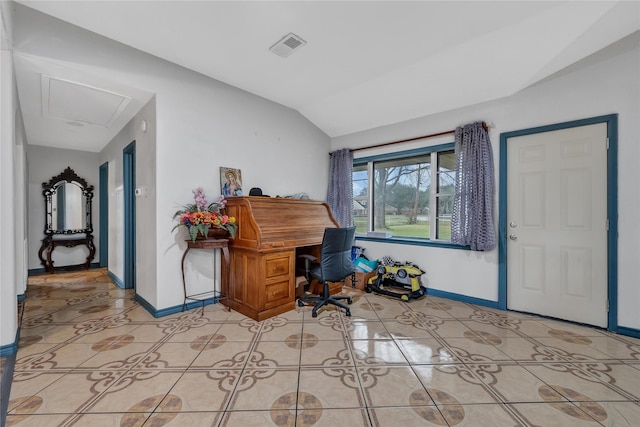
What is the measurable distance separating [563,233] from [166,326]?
4132mm

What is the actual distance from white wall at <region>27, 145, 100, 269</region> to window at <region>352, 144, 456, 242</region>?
5287 millimetres


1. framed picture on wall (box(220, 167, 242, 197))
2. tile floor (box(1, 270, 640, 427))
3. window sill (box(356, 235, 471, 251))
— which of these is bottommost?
tile floor (box(1, 270, 640, 427))

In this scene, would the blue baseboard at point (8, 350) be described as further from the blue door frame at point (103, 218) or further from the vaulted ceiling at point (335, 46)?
the blue door frame at point (103, 218)

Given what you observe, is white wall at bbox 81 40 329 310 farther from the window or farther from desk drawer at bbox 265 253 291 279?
the window

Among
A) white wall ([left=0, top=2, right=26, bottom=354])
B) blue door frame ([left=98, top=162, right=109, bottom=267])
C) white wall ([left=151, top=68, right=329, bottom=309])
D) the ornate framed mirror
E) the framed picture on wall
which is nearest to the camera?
white wall ([left=0, top=2, right=26, bottom=354])

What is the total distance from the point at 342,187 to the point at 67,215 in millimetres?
5303

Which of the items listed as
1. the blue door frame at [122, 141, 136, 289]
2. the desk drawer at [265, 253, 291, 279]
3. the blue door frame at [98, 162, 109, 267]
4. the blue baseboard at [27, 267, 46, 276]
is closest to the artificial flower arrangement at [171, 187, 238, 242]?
the desk drawer at [265, 253, 291, 279]

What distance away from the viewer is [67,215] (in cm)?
512

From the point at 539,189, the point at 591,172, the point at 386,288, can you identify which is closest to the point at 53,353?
the point at 386,288

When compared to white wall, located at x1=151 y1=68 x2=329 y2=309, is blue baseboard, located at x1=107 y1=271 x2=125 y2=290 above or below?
below

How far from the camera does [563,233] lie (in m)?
2.76

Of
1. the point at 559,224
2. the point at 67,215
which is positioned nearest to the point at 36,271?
the point at 67,215

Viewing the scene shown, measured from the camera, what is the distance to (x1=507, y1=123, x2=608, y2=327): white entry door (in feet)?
8.48

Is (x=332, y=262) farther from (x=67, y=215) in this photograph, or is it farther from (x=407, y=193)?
(x=67, y=215)
